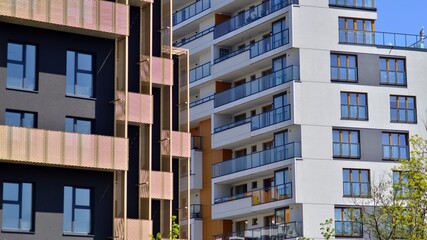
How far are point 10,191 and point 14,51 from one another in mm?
5906


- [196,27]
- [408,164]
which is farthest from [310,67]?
[408,164]

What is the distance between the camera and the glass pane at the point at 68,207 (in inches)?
1960

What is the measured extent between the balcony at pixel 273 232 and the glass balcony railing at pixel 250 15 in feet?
47.2

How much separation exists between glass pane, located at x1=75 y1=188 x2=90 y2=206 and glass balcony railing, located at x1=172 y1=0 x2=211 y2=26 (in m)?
38.8

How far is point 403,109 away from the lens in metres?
79.4

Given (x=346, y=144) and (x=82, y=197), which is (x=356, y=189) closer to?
(x=346, y=144)

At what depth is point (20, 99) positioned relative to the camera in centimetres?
4962

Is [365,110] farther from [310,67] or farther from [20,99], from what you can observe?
[20,99]

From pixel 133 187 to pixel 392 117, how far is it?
29247 mm

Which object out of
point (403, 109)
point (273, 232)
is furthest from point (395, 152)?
point (273, 232)

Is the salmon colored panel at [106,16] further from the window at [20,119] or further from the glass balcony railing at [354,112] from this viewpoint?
the glass balcony railing at [354,112]

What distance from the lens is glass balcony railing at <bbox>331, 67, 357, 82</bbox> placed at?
77938 millimetres

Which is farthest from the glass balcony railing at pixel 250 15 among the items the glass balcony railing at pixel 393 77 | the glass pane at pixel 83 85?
the glass pane at pixel 83 85

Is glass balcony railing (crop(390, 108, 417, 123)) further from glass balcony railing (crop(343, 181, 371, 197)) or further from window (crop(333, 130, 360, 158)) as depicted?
glass balcony railing (crop(343, 181, 371, 197))
